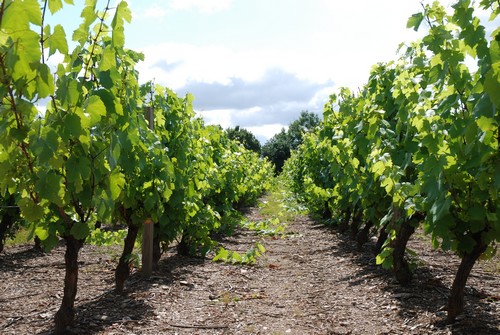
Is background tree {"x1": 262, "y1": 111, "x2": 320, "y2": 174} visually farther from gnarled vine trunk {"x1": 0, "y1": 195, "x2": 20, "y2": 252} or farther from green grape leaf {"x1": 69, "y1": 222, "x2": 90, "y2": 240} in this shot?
green grape leaf {"x1": 69, "y1": 222, "x2": 90, "y2": 240}

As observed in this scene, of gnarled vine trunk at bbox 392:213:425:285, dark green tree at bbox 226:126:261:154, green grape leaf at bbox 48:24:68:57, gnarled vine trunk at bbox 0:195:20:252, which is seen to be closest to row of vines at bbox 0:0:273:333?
green grape leaf at bbox 48:24:68:57

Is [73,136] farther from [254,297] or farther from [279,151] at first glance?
[279,151]

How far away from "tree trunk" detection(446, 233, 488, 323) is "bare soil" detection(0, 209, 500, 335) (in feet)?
0.32

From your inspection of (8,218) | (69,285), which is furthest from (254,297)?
(8,218)

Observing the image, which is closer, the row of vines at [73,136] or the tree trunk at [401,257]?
the row of vines at [73,136]

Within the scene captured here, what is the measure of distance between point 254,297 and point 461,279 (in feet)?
7.70

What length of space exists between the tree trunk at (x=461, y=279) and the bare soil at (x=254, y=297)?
10 centimetres

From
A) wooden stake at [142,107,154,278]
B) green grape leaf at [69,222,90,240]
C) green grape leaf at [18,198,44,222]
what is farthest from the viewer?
wooden stake at [142,107,154,278]

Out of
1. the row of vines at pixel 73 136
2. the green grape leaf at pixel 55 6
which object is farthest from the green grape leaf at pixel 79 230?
the green grape leaf at pixel 55 6

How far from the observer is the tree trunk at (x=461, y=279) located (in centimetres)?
390

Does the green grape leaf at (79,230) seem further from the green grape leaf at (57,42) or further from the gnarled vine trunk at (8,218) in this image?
the gnarled vine trunk at (8,218)

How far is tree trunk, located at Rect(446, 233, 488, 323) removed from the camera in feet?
12.8

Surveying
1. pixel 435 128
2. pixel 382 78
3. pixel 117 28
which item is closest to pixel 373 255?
pixel 382 78

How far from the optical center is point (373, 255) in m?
7.61
